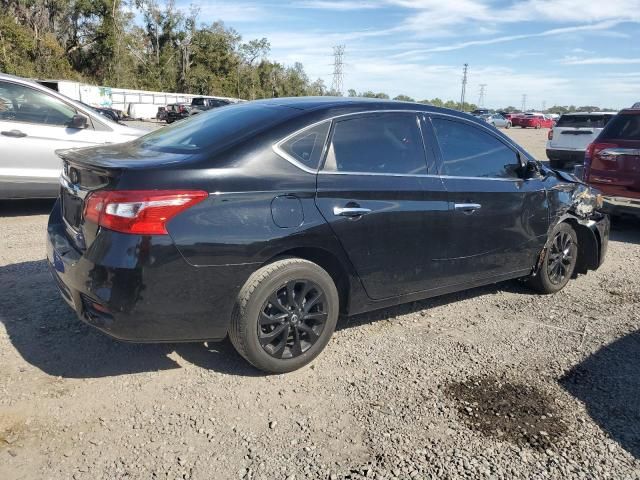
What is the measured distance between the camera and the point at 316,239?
3.34 m

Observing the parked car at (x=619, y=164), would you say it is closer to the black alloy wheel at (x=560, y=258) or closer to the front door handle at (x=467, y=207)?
the black alloy wheel at (x=560, y=258)

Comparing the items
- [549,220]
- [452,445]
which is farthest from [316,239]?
[549,220]

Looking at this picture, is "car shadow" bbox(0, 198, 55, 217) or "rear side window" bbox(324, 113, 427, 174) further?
"car shadow" bbox(0, 198, 55, 217)

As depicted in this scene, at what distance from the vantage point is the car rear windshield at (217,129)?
3.38m

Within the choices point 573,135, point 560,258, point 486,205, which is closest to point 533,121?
point 573,135

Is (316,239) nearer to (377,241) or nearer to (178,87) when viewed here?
(377,241)

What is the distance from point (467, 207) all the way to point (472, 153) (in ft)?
1.62

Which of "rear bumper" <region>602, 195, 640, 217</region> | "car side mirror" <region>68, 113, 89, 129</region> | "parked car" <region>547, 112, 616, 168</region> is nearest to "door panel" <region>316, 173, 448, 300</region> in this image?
"rear bumper" <region>602, 195, 640, 217</region>

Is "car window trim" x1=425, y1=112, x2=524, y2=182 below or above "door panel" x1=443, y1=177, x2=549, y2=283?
above

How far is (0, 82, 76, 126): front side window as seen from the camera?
6.62 metres

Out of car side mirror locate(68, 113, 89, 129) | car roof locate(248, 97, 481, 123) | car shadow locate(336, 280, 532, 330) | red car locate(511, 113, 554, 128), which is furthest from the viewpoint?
red car locate(511, 113, 554, 128)

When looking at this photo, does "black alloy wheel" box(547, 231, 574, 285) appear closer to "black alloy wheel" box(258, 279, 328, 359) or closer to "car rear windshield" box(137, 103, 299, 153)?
"black alloy wheel" box(258, 279, 328, 359)

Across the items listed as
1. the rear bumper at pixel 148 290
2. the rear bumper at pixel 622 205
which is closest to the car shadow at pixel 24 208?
the rear bumper at pixel 148 290

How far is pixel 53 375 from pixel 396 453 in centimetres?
207
